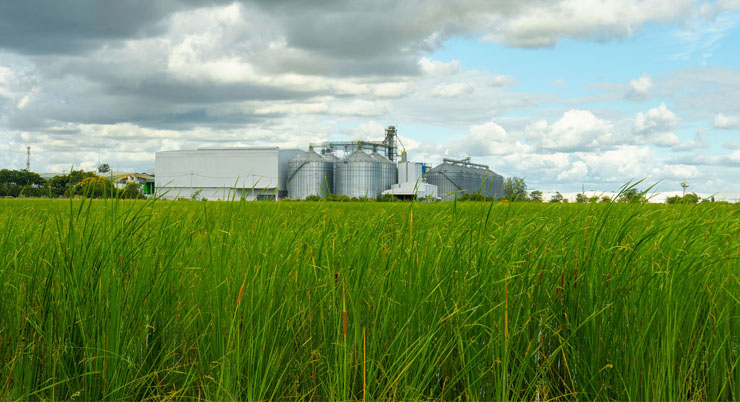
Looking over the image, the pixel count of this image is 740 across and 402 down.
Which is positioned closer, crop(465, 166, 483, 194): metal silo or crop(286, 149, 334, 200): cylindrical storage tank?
crop(286, 149, 334, 200): cylindrical storage tank

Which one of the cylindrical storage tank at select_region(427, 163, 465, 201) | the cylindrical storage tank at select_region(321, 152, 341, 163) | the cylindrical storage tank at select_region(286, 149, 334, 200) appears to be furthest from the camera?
the cylindrical storage tank at select_region(321, 152, 341, 163)

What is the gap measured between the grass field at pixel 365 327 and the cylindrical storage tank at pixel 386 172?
205 feet

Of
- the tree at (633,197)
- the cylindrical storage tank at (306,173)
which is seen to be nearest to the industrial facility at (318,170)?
the cylindrical storage tank at (306,173)

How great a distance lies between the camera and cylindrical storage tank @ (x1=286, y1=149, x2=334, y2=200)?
63.8 metres

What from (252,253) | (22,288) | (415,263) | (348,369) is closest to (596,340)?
(415,263)

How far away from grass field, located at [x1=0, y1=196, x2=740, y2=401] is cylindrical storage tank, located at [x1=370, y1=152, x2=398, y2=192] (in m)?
62.6

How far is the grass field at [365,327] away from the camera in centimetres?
201

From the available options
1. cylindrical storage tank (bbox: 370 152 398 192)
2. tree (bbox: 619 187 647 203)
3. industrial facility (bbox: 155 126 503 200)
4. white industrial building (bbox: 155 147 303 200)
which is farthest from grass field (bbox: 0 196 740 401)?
white industrial building (bbox: 155 147 303 200)

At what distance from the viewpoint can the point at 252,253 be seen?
7.54 feet

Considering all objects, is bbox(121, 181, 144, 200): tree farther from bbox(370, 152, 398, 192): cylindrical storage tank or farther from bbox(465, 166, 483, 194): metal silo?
bbox(465, 166, 483, 194): metal silo

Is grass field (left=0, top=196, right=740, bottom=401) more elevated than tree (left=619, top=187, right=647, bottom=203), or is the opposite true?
tree (left=619, top=187, right=647, bottom=203)

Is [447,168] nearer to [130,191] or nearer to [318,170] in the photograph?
[318,170]

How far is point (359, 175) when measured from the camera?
62.8m

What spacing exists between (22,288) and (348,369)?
199 centimetres
